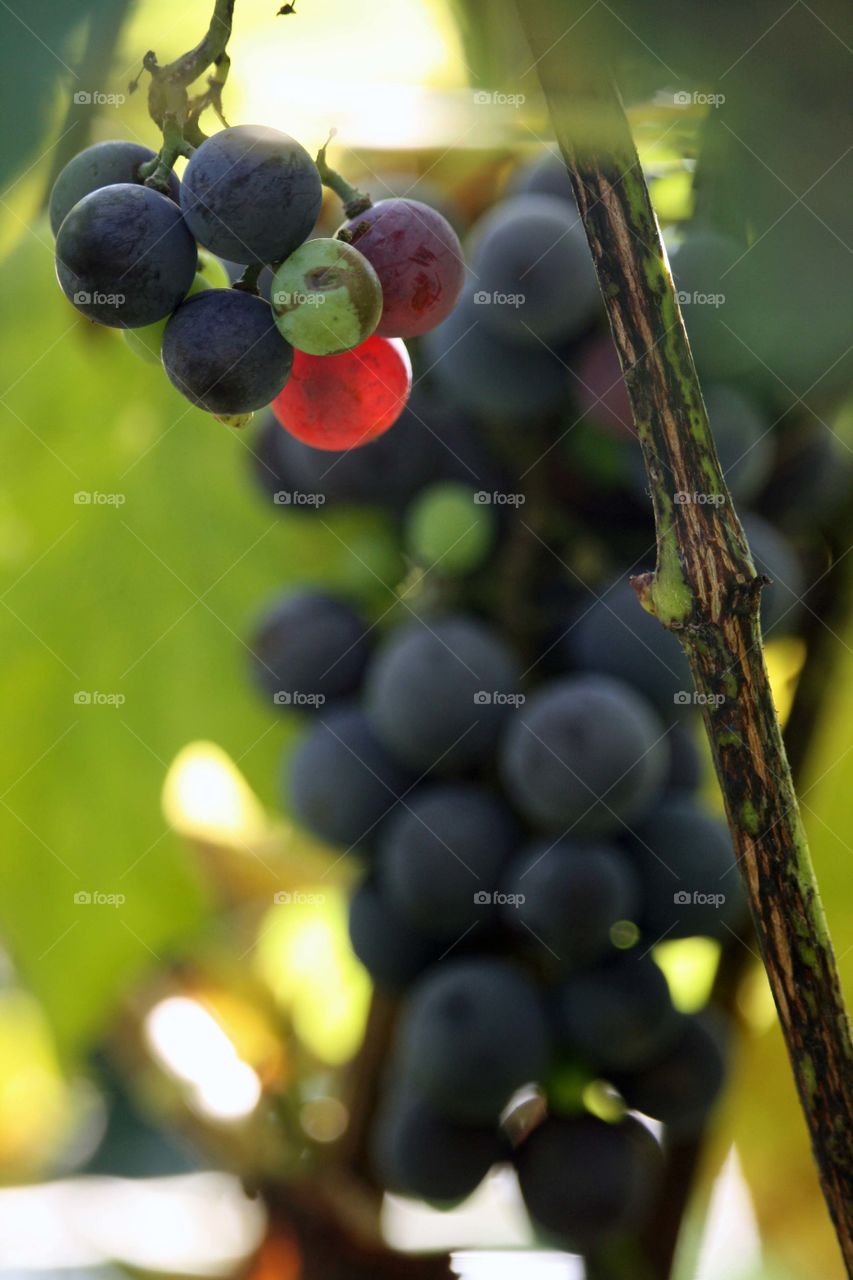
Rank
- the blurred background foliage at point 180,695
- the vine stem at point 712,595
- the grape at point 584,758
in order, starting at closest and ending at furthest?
the vine stem at point 712,595 → the grape at point 584,758 → the blurred background foliage at point 180,695

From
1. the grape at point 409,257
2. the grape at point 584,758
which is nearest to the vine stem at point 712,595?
the grape at point 409,257

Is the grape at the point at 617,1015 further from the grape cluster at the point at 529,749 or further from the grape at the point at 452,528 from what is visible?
the grape at the point at 452,528

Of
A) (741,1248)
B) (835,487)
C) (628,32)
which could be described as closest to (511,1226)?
(741,1248)

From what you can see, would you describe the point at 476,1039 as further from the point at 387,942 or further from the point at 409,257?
the point at 409,257

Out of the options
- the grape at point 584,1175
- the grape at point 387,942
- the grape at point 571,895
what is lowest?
the grape at point 584,1175

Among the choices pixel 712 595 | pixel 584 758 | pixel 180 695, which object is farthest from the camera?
pixel 180 695

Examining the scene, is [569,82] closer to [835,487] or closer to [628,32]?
[628,32]

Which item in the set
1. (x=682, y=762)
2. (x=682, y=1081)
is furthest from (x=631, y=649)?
(x=682, y=1081)
